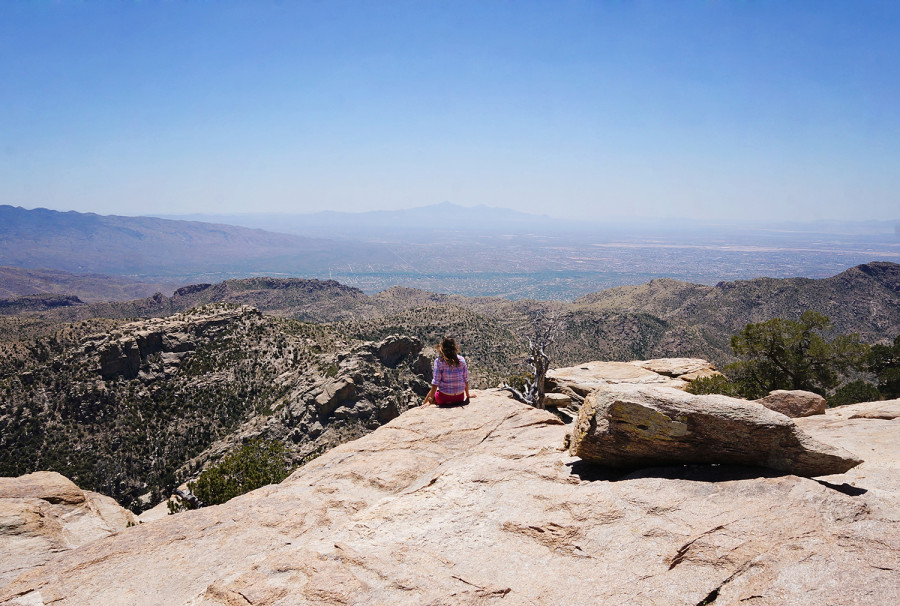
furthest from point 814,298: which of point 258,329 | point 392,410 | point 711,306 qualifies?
point 258,329

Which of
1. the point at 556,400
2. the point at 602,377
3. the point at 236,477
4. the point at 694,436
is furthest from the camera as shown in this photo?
the point at 602,377

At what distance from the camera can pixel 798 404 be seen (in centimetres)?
1627

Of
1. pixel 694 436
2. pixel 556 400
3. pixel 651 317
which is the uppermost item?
pixel 694 436

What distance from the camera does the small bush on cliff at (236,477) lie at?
21328mm

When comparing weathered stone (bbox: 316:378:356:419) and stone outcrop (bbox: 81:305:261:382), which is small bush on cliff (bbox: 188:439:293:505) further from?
stone outcrop (bbox: 81:305:261:382)

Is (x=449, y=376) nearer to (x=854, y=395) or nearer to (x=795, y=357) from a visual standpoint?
(x=795, y=357)

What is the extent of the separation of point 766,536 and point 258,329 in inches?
3200

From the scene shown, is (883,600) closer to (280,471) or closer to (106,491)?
(280,471)

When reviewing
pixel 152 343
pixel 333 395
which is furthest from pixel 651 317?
pixel 152 343

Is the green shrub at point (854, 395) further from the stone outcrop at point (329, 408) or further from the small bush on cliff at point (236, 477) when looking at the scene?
the stone outcrop at point (329, 408)

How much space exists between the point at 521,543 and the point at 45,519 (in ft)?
42.4

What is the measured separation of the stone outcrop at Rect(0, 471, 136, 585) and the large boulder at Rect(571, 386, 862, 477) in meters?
12.6

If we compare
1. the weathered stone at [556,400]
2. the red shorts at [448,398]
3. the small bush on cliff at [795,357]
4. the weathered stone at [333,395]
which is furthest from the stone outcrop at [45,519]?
the weathered stone at [333,395]

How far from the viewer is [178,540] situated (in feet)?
29.5
